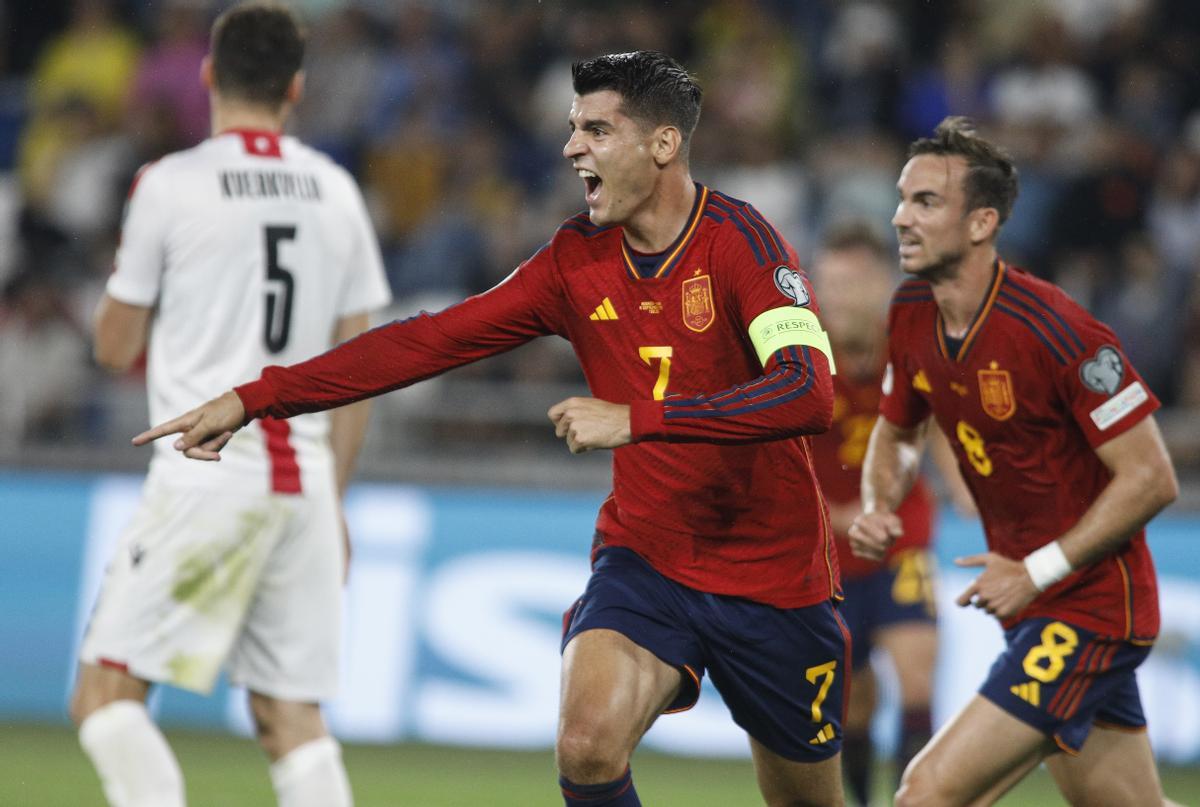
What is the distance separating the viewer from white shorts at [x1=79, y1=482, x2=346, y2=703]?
5.29 meters

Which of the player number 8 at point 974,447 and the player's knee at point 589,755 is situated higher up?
the player number 8 at point 974,447

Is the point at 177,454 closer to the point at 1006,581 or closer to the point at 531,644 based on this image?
the point at 1006,581

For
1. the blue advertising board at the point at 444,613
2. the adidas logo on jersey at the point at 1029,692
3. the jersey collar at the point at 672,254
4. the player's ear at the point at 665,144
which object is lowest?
the blue advertising board at the point at 444,613

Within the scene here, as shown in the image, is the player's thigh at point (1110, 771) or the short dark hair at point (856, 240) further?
the short dark hair at point (856, 240)

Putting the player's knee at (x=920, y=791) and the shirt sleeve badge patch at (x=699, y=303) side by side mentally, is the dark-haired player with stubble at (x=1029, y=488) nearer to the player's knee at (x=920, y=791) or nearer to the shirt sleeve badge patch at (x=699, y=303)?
the player's knee at (x=920, y=791)

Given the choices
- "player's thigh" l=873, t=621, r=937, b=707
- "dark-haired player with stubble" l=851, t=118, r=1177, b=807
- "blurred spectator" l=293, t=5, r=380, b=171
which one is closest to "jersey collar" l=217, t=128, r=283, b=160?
"dark-haired player with stubble" l=851, t=118, r=1177, b=807

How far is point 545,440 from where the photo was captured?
10672 mm

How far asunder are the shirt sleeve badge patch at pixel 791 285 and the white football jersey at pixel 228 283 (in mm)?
1631

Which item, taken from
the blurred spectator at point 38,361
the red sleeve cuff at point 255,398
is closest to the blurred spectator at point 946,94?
the blurred spectator at point 38,361

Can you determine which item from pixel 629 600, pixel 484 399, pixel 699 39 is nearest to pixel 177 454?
pixel 629 600

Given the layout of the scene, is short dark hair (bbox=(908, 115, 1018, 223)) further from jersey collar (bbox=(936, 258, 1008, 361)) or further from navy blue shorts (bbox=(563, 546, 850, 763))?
navy blue shorts (bbox=(563, 546, 850, 763))

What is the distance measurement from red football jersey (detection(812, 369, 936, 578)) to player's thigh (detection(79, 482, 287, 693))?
110 inches

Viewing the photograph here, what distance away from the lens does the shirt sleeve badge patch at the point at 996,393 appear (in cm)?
534

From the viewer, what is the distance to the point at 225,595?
5.38m
